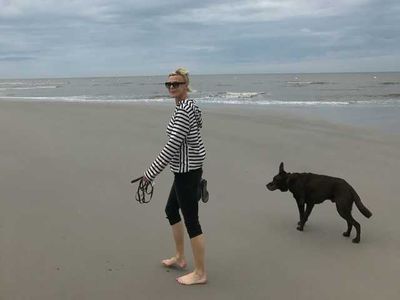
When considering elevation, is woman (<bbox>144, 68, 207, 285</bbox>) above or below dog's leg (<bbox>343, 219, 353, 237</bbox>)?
above

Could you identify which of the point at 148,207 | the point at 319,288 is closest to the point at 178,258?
the point at 319,288

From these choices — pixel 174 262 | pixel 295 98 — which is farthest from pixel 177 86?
pixel 295 98

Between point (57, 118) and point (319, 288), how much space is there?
10625mm

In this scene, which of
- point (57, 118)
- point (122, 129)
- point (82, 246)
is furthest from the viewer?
point (57, 118)

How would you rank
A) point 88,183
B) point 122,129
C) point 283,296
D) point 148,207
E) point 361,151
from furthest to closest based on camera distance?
1. point 122,129
2. point 361,151
3. point 88,183
4. point 148,207
5. point 283,296

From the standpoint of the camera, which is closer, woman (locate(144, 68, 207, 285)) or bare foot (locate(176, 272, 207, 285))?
woman (locate(144, 68, 207, 285))

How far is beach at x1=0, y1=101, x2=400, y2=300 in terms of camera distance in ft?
12.9

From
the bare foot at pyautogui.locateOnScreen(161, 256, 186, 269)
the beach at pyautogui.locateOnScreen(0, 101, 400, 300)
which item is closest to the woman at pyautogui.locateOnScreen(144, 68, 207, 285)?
the bare foot at pyautogui.locateOnScreen(161, 256, 186, 269)

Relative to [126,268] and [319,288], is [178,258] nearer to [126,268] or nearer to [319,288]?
[126,268]

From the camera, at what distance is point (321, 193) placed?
206 inches

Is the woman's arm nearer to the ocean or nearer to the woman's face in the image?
the woman's face

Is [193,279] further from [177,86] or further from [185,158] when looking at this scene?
[177,86]

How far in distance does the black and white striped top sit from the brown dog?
1929 millimetres

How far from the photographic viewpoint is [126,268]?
418 centimetres
